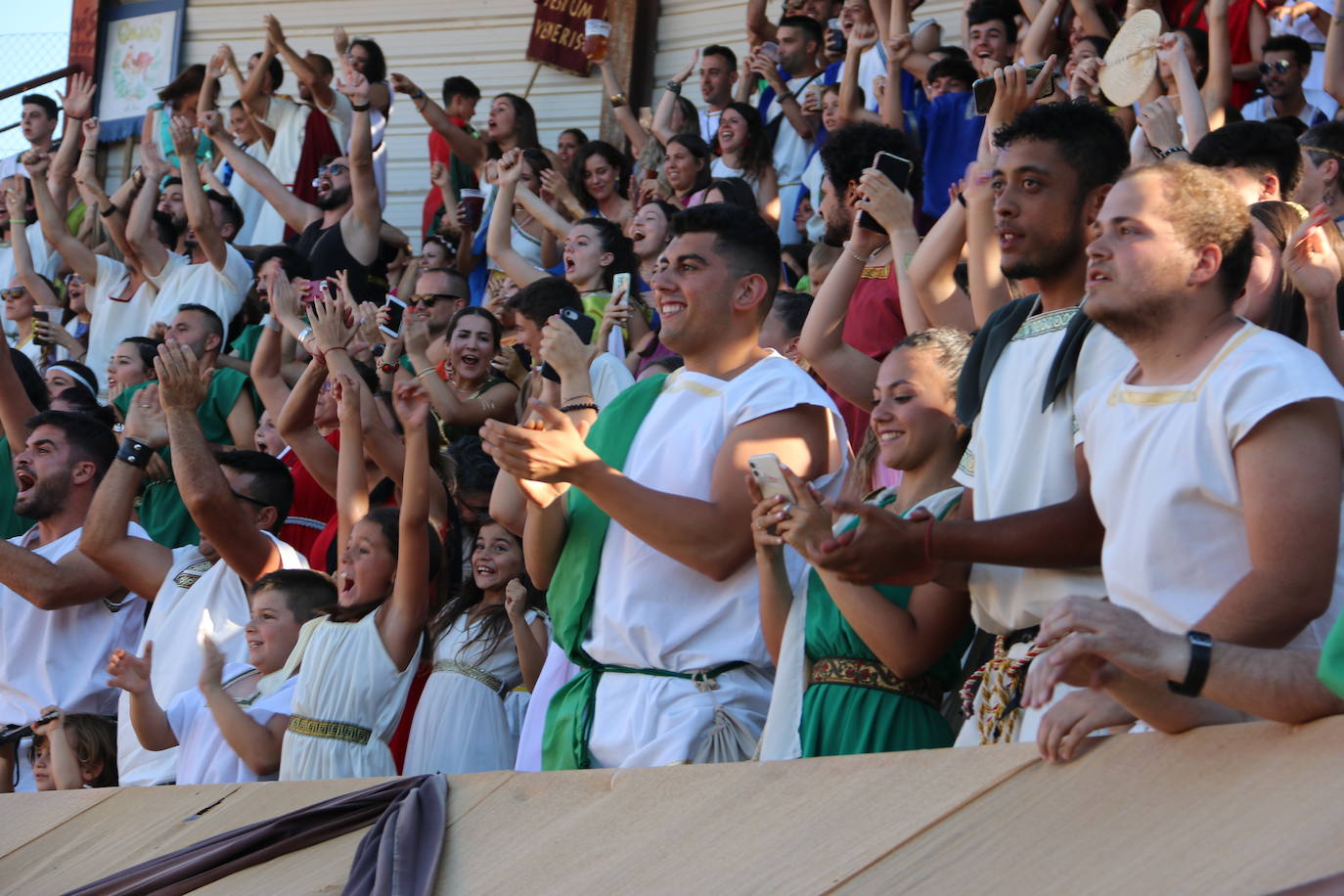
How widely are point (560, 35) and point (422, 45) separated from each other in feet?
4.36

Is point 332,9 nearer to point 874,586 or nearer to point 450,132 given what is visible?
point 450,132

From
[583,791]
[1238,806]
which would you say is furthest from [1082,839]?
[583,791]

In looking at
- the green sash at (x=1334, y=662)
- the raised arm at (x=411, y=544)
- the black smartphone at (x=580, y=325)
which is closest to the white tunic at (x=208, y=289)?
the raised arm at (x=411, y=544)

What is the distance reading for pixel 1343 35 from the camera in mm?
6668

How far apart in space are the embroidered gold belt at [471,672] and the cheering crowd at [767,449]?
0.09 feet

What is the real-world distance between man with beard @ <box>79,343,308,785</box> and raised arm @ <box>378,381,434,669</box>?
0.85 m

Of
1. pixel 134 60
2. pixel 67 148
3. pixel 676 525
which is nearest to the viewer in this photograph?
pixel 676 525

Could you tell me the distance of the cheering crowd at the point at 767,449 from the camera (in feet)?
8.20

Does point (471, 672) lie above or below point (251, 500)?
below

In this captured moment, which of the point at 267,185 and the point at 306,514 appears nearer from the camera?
the point at 306,514

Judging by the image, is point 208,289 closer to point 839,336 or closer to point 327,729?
point 327,729

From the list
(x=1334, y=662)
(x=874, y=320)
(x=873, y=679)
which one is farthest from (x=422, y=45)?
(x=1334, y=662)

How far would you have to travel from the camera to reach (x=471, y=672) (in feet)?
16.6

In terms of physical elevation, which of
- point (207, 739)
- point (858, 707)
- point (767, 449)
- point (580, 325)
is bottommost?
point (207, 739)
